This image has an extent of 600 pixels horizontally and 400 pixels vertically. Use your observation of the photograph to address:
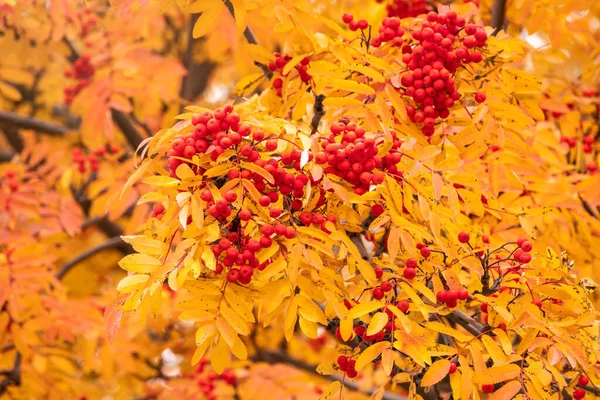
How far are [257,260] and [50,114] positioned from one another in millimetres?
6558

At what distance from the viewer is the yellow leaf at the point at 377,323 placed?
2.25 metres

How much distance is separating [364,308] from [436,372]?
336 millimetres

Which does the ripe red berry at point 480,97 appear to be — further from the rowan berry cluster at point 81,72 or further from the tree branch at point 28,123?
the tree branch at point 28,123

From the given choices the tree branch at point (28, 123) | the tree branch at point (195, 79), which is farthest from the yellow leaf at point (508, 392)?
the tree branch at point (195, 79)

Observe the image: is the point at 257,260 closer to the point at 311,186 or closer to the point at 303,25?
the point at 311,186

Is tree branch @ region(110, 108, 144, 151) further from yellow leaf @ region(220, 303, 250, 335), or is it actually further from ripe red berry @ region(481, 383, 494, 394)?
ripe red berry @ region(481, 383, 494, 394)

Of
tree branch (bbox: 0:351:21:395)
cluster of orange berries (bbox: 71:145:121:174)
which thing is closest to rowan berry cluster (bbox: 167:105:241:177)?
tree branch (bbox: 0:351:21:395)

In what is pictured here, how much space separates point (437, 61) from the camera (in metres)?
2.68

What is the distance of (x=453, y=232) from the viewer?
2.58 meters

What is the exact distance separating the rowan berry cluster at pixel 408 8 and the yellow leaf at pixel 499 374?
2581mm

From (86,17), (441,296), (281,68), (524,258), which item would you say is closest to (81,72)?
(86,17)

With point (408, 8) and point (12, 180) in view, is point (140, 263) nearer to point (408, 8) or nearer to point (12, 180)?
point (408, 8)

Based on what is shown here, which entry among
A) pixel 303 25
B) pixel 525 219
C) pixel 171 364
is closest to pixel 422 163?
pixel 525 219

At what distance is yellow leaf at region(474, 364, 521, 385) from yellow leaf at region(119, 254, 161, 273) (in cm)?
117
